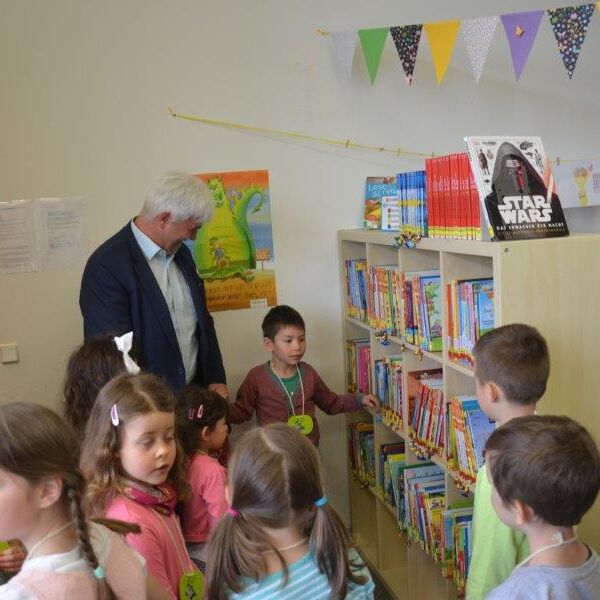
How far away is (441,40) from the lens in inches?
133

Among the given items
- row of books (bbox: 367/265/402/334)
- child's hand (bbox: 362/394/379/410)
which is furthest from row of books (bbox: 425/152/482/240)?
child's hand (bbox: 362/394/379/410)

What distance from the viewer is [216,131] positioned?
→ 3.49 m

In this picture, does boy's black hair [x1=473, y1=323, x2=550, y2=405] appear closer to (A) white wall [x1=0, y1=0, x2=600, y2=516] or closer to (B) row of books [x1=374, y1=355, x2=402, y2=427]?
(B) row of books [x1=374, y1=355, x2=402, y2=427]

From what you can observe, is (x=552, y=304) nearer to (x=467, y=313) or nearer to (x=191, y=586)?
(x=467, y=313)

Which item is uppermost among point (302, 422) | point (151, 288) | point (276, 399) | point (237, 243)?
point (237, 243)

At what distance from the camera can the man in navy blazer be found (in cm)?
283

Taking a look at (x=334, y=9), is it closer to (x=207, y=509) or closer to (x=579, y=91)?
(x=579, y=91)

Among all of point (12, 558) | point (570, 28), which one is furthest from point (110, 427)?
point (570, 28)

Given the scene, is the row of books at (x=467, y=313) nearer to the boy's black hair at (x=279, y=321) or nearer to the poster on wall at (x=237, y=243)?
the boy's black hair at (x=279, y=321)

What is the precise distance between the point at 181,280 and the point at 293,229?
0.82 m

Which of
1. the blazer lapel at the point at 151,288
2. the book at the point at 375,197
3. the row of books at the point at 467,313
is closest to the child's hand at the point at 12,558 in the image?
the blazer lapel at the point at 151,288

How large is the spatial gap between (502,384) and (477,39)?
1847mm

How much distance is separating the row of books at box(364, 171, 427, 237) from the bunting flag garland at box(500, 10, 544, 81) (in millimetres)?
731

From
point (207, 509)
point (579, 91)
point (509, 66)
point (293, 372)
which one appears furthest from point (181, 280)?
point (579, 91)
